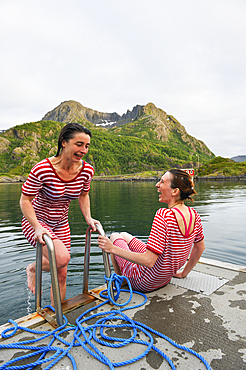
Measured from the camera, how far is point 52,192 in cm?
298

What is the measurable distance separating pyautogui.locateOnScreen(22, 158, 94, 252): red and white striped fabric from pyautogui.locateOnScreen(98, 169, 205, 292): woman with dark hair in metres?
0.68

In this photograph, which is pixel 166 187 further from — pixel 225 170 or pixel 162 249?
pixel 225 170

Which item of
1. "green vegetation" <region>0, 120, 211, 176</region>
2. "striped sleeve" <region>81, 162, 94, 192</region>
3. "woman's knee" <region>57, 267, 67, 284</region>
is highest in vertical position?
"green vegetation" <region>0, 120, 211, 176</region>

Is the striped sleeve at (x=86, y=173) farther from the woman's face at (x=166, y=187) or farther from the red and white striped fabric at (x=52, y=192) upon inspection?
the woman's face at (x=166, y=187)

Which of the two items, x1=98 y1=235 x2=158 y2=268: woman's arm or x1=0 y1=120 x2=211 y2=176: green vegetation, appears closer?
x1=98 y1=235 x2=158 y2=268: woman's arm

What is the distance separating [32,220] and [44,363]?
142 cm

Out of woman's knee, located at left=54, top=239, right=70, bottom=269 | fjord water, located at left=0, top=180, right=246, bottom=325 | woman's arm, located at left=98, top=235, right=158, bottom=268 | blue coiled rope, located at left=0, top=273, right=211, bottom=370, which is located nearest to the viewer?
blue coiled rope, located at left=0, top=273, right=211, bottom=370

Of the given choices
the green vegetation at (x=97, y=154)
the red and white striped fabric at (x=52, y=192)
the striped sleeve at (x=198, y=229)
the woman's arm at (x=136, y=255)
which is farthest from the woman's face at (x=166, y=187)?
the green vegetation at (x=97, y=154)

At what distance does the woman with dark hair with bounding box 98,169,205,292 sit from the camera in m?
2.83

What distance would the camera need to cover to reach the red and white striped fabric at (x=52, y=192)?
2850 mm

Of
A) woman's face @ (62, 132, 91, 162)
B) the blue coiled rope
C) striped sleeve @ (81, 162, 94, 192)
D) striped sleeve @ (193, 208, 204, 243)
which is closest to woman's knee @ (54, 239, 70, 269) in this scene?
the blue coiled rope

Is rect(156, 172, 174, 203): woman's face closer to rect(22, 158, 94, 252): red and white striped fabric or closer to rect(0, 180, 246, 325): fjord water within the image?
rect(22, 158, 94, 252): red and white striped fabric

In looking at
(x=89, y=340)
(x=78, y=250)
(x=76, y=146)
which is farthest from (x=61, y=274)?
(x=78, y=250)

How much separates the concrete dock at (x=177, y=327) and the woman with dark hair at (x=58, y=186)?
820mm
